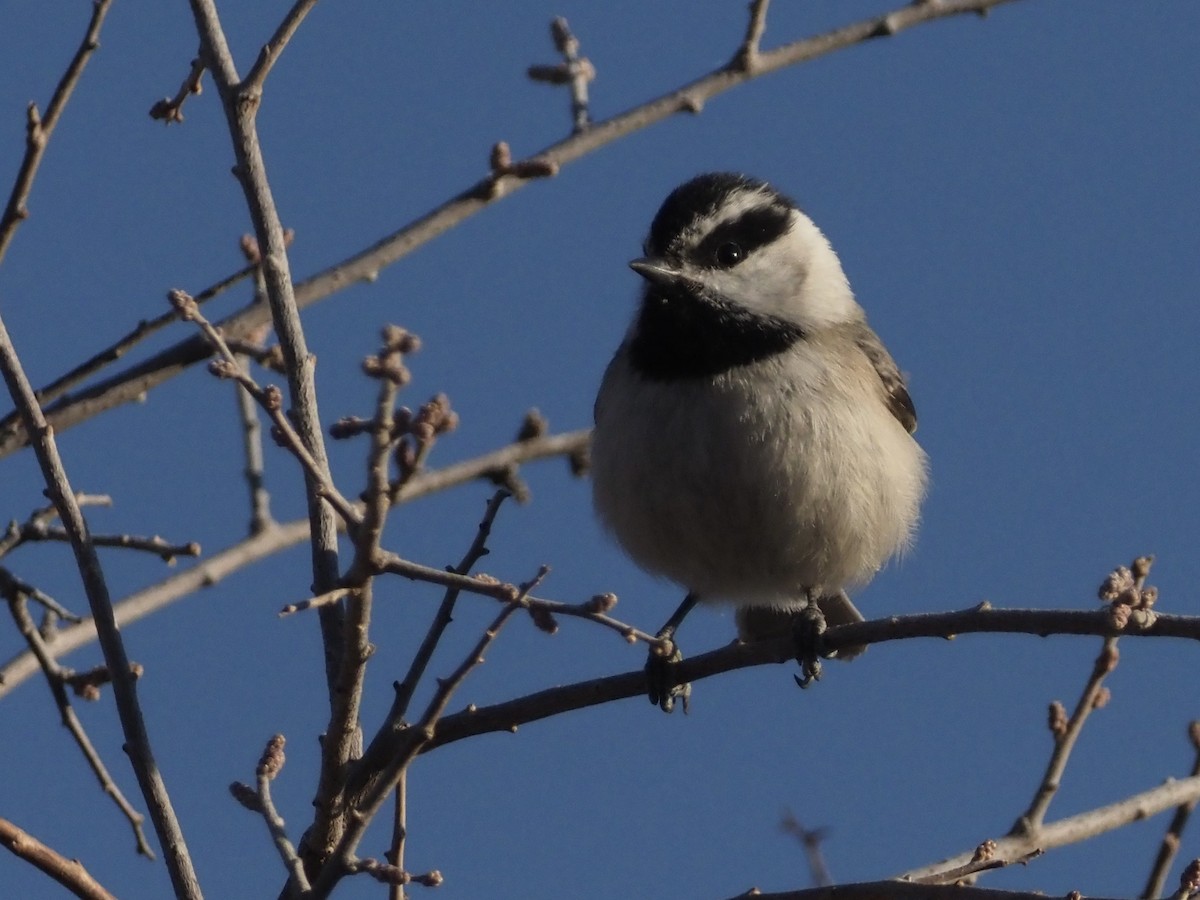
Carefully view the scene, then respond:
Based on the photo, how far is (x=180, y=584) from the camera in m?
5.07

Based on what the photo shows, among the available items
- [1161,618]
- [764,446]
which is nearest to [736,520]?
[764,446]

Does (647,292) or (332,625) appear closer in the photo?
(332,625)

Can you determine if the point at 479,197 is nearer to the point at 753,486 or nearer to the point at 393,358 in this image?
the point at 753,486

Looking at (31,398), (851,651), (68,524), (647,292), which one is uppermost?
(647,292)

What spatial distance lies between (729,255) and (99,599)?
11.0ft

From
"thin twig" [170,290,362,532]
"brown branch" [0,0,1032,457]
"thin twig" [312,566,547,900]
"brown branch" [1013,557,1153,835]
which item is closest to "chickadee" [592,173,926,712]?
"brown branch" [0,0,1032,457]

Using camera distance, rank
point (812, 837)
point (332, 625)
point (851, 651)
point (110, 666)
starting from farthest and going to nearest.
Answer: point (851, 651), point (812, 837), point (332, 625), point (110, 666)

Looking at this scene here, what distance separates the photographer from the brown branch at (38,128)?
14.2ft

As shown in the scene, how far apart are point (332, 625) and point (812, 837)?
1906 mm

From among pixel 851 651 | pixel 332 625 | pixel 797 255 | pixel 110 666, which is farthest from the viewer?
Result: pixel 797 255

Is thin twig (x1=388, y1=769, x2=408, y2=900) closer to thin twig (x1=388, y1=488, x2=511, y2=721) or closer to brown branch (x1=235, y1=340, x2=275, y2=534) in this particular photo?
thin twig (x1=388, y1=488, x2=511, y2=721)

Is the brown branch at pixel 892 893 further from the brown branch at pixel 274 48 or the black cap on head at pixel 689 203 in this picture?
the black cap on head at pixel 689 203

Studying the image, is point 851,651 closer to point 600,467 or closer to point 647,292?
point 600,467

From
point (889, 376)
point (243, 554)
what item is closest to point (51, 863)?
point (243, 554)
